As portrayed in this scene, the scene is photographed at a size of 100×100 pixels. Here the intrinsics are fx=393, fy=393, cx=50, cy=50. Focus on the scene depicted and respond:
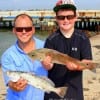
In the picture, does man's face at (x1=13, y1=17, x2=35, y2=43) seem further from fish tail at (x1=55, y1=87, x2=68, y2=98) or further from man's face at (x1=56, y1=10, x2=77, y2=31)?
fish tail at (x1=55, y1=87, x2=68, y2=98)

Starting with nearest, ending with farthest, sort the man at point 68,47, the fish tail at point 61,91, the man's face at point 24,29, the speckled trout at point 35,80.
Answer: the speckled trout at point 35,80
the fish tail at point 61,91
the man's face at point 24,29
the man at point 68,47

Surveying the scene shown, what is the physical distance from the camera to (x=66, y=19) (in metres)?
4.46

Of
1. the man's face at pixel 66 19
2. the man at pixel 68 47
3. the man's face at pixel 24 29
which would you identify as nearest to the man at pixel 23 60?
the man's face at pixel 24 29

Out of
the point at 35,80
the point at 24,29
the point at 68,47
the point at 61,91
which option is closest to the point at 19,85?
the point at 35,80

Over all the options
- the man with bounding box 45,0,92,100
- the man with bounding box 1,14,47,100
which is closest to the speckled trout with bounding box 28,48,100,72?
the man with bounding box 45,0,92,100

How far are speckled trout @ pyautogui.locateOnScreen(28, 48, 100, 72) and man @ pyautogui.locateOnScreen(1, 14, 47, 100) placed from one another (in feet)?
0.83

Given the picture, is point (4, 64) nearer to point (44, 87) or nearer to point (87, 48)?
point (44, 87)

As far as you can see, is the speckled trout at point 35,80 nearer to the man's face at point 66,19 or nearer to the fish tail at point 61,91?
the fish tail at point 61,91

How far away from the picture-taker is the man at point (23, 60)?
13.9 feet

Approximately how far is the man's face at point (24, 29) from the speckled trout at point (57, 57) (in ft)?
1.05

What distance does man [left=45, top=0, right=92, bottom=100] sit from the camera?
4.44 meters

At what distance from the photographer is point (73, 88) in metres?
4.45

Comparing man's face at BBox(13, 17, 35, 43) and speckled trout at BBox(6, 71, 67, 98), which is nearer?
speckled trout at BBox(6, 71, 67, 98)

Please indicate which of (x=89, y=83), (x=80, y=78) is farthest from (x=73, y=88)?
(x=89, y=83)
